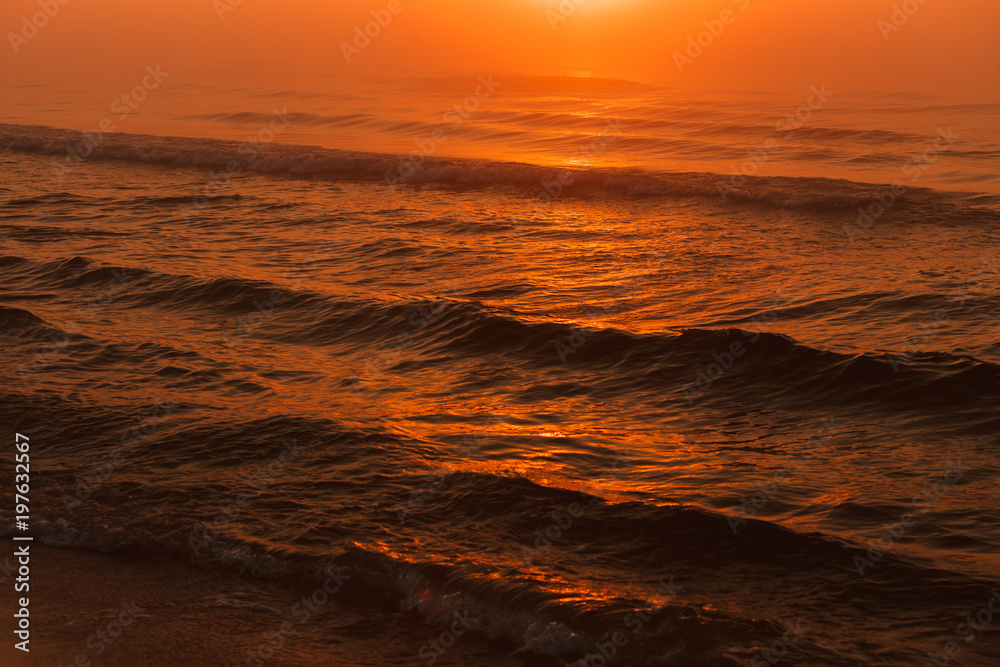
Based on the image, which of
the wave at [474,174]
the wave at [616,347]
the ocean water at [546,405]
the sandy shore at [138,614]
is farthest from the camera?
the wave at [474,174]

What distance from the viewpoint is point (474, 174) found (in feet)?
69.3

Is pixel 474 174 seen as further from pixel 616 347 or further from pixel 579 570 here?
pixel 579 570

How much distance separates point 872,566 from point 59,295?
35.5ft

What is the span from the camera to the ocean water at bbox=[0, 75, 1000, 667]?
520cm

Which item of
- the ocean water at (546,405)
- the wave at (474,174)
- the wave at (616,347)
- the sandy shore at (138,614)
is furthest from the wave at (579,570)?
the wave at (474,174)

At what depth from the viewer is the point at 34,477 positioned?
268 inches

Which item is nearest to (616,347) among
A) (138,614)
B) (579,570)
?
(579,570)

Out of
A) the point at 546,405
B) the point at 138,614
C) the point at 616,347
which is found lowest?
the point at 138,614

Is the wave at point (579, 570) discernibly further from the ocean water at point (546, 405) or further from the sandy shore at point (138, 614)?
the sandy shore at point (138, 614)

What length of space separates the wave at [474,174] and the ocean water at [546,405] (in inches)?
8.2

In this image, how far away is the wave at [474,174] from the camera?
1686cm

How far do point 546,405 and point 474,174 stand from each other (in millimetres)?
13790

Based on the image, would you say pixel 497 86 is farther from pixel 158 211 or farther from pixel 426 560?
pixel 426 560

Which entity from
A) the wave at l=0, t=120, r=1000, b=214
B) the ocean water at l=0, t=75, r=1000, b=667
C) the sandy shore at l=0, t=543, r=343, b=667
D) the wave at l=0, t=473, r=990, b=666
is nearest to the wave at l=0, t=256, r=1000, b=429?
the ocean water at l=0, t=75, r=1000, b=667
